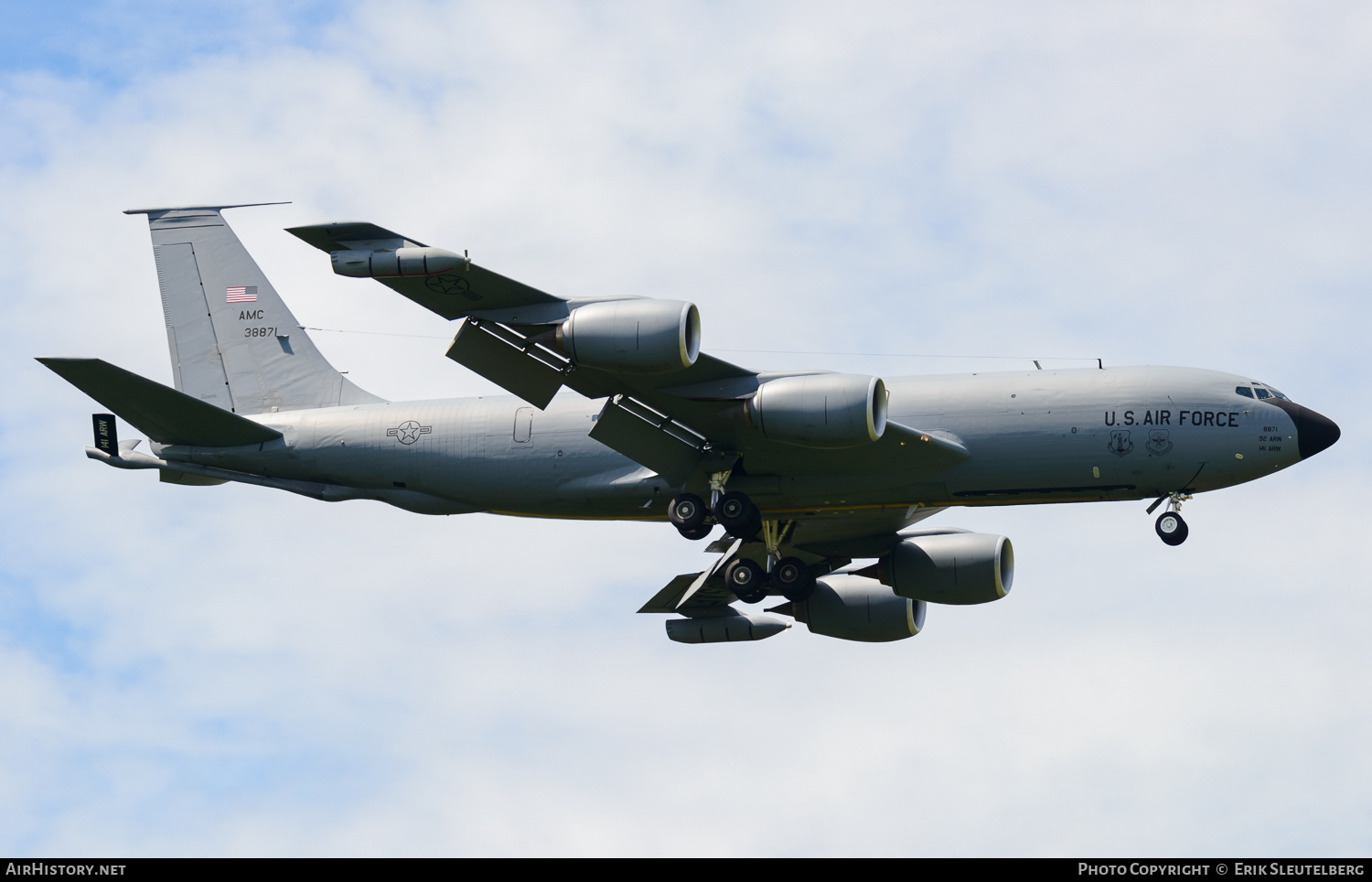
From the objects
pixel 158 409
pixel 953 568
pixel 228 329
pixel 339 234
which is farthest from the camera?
pixel 228 329

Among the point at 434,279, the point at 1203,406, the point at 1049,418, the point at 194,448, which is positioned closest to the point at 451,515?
the point at 194,448

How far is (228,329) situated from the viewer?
43.8 meters

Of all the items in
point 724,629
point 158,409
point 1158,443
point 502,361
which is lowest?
point 724,629

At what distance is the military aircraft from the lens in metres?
33.0

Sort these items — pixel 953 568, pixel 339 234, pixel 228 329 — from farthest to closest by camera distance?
pixel 228 329, pixel 953 568, pixel 339 234

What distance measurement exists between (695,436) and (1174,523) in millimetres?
10678

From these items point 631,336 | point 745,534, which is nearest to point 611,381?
point 631,336

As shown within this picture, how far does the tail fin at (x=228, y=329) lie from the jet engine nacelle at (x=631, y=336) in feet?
37.1

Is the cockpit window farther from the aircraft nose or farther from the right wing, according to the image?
the right wing

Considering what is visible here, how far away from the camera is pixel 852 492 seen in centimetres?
3650

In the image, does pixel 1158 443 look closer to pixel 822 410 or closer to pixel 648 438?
pixel 822 410

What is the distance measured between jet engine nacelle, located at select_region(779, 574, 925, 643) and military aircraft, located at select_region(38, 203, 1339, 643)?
0.06 metres

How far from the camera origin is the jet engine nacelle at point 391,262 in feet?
103
